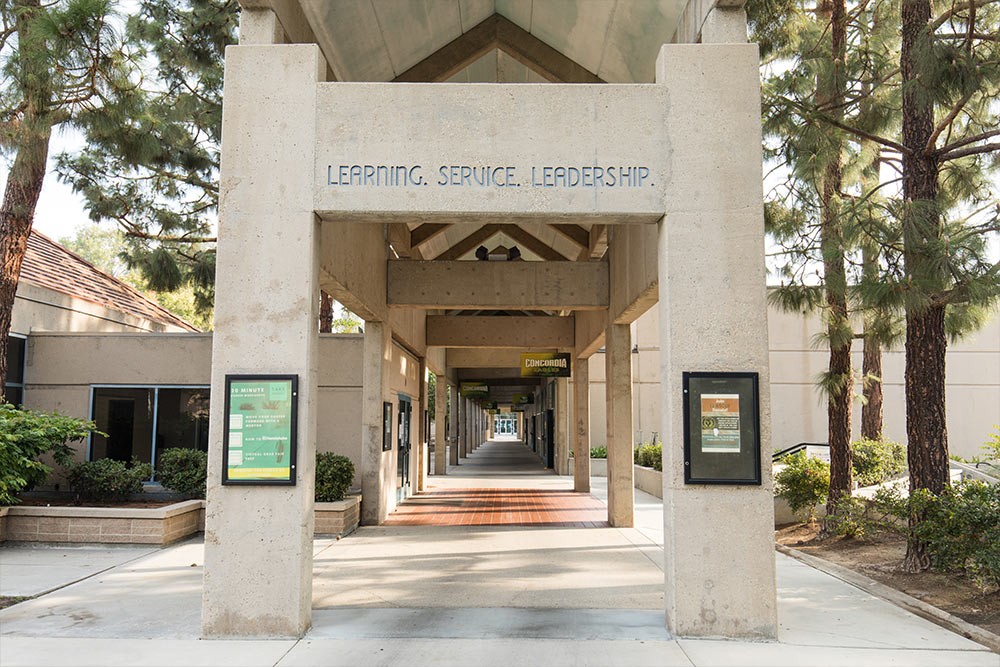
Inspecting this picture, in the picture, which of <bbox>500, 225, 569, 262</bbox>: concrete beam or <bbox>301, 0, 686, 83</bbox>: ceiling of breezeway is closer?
<bbox>301, 0, 686, 83</bbox>: ceiling of breezeway

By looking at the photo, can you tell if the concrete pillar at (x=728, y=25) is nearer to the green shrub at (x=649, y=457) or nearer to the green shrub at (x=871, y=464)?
the green shrub at (x=871, y=464)

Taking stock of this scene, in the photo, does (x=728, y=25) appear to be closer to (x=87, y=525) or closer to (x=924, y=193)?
(x=924, y=193)

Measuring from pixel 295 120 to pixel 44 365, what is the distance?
10.0 metres

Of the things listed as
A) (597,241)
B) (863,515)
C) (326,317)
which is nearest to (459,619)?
(863,515)

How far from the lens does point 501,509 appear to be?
15.3 m

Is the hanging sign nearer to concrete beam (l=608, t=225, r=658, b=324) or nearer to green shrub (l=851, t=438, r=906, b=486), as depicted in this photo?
concrete beam (l=608, t=225, r=658, b=324)

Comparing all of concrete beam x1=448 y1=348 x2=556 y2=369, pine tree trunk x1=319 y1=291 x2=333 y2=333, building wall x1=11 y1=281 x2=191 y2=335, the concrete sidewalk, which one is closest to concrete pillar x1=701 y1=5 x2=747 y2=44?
the concrete sidewalk

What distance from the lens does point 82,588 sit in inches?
316

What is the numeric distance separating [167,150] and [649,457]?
1400cm

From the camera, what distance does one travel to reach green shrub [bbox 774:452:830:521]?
472 inches

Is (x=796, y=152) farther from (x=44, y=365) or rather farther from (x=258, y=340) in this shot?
(x=44, y=365)

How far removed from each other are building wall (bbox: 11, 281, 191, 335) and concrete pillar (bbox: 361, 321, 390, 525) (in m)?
6.43

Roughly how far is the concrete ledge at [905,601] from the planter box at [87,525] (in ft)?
28.5

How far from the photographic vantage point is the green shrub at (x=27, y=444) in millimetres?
10180
